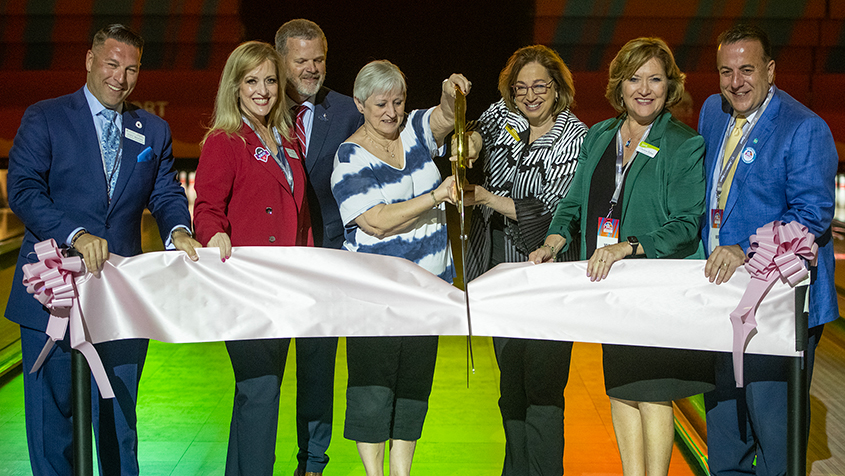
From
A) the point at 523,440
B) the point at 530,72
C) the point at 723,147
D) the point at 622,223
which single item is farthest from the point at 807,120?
the point at 523,440

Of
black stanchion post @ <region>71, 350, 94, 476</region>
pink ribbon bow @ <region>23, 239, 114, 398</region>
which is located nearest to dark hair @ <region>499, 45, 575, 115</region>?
pink ribbon bow @ <region>23, 239, 114, 398</region>

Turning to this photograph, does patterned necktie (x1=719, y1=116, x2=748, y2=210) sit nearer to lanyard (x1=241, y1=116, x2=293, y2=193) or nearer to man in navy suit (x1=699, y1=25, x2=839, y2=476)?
man in navy suit (x1=699, y1=25, x2=839, y2=476)

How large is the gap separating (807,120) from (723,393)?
0.88 meters

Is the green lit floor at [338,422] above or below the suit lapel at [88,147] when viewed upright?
below

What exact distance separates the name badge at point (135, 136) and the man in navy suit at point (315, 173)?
0.54 m

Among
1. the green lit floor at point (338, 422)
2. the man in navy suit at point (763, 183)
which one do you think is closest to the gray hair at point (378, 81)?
the man in navy suit at point (763, 183)

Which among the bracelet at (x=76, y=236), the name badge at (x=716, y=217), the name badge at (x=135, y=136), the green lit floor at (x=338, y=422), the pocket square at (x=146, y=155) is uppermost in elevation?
the name badge at (x=135, y=136)

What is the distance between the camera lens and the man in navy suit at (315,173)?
260cm

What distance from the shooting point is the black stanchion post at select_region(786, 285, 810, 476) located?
188 centimetres

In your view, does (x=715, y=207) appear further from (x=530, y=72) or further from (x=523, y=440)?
(x=523, y=440)

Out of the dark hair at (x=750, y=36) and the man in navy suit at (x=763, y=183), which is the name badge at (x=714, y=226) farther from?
the dark hair at (x=750, y=36)

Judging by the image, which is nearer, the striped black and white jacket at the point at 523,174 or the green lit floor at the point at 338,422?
the striped black and white jacket at the point at 523,174

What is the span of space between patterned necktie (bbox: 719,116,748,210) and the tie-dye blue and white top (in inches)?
32.6

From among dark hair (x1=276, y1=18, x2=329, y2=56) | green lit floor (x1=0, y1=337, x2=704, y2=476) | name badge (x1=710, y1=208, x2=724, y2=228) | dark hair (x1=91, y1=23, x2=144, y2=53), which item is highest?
dark hair (x1=276, y1=18, x2=329, y2=56)
